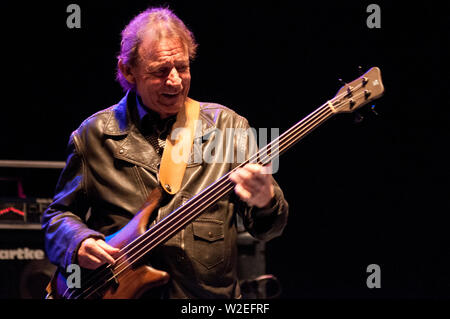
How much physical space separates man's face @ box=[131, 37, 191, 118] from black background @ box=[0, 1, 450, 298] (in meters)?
1.65

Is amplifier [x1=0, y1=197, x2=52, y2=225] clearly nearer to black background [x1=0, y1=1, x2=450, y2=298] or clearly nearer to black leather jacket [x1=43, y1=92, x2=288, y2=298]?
black background [x1=0, y1=1, x2=450, y2=298]

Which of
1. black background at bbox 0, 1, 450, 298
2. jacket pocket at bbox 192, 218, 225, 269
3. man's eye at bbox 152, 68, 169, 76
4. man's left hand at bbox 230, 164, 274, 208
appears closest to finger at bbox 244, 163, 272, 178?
man's left hand at bbox 230, 164, 274, 208

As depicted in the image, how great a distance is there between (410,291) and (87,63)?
2.93m

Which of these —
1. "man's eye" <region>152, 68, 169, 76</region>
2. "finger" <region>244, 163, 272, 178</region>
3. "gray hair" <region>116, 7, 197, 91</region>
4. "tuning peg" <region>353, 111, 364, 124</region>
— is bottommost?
"finger" <region>244, 163, 272, 178</region>

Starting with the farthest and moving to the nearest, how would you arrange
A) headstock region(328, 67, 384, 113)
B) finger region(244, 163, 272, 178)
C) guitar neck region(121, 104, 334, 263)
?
1. headstock region(328, 67, 384, 113)
2. guitar neck region(121, 104, 334, 263)
3. finger region(244, 163, 272, 178)

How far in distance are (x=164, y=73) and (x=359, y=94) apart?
810mm

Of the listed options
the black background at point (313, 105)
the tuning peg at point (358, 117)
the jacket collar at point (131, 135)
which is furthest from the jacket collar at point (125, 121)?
the black background at point (313, 105)

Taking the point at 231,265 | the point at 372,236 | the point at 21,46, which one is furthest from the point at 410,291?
the point at 21,46

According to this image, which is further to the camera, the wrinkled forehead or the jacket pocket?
the wrinkled forehead

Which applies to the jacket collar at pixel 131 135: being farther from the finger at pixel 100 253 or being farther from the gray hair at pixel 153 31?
the finger at pixel 100 253

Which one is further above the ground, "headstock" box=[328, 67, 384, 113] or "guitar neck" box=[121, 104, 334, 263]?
"headstock" box=[328, 67, 384, 113]

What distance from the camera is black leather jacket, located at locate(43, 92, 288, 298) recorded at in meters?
2.14

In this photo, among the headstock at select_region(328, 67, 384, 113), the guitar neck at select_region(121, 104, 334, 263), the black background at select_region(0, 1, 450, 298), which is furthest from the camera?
the black background at select_region(0, 1, 450, 298)

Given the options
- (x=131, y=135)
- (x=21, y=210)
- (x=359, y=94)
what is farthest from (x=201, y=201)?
(x=21, y=210)
